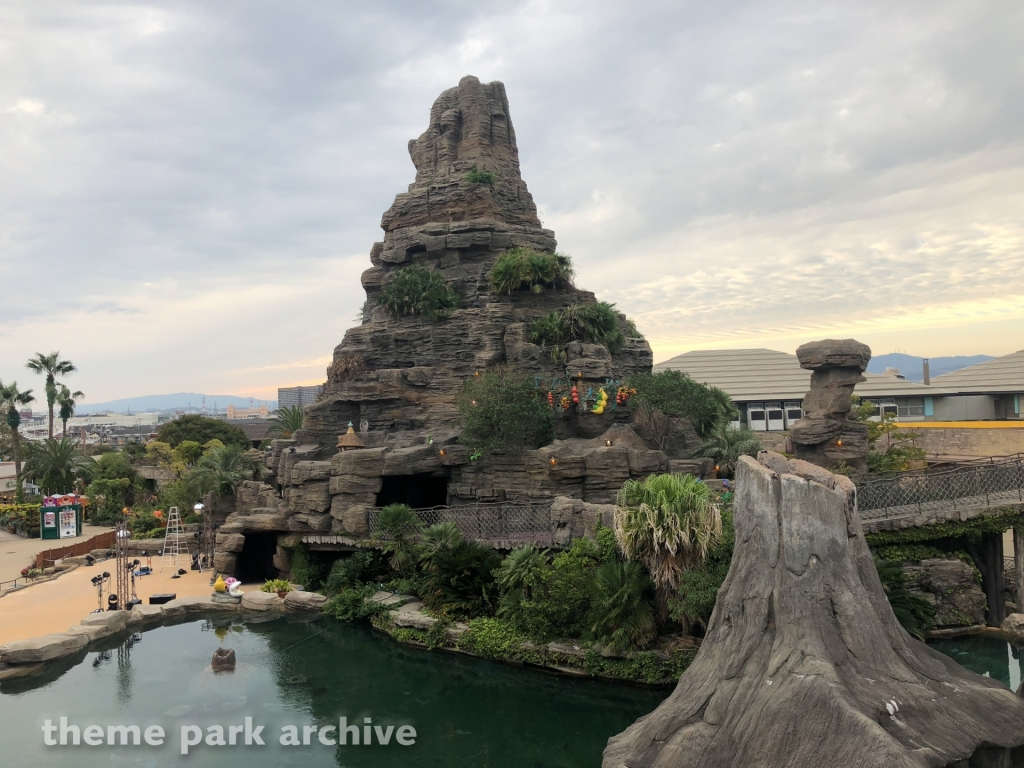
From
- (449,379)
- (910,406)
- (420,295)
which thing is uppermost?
(420,295)

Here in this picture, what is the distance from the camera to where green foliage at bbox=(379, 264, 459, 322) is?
27.3m

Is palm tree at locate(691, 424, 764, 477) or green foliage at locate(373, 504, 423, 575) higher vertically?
palm tree at locate(691, 424, 764, 477)

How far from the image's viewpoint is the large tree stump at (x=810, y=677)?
326 inches

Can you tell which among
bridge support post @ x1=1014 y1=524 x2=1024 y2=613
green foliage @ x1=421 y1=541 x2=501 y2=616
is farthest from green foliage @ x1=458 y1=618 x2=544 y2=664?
bridge support post @ x1=1014 y1=524 x2=1024 y2=613

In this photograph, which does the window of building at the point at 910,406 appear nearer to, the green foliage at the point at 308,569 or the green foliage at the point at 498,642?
the green foliage at the point at 498,642

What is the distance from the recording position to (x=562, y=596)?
52.1ft

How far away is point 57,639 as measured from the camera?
17.5 m

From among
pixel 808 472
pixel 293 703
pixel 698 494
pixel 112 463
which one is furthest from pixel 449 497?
pixel 112 463

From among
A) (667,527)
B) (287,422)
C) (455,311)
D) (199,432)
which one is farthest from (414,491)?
(199,432)

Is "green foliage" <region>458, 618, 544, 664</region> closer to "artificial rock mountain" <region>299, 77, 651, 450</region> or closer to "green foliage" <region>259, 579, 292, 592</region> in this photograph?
"green foliage" <region>259, 579, 292, 592</region>

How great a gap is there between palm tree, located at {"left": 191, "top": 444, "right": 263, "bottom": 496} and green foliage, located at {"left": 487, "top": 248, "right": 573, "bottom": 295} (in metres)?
14.2

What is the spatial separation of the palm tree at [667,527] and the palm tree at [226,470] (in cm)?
2033

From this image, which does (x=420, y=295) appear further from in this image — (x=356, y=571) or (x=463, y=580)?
(x=463, y=580)

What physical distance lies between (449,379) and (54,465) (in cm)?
2958
